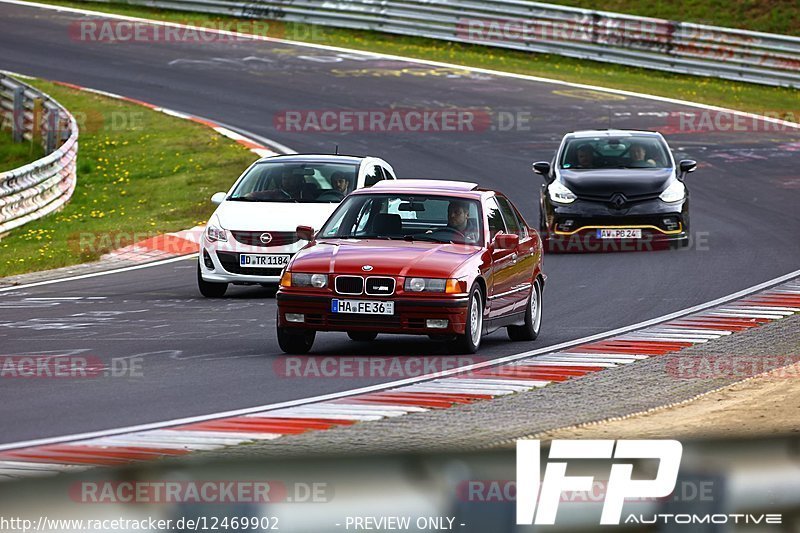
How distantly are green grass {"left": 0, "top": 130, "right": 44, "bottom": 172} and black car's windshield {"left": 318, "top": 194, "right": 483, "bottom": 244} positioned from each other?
1724 centimetres

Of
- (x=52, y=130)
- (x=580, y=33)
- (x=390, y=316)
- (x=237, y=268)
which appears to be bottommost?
(x=52, y=130)

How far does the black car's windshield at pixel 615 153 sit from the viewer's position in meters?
22.5

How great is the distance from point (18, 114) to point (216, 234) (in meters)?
15.3

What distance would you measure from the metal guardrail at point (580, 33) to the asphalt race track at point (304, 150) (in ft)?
8.07

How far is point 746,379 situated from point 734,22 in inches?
1227

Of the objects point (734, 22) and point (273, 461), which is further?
point (734, 22)

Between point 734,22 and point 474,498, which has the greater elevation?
point 474,498

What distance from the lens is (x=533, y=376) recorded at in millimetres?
11938

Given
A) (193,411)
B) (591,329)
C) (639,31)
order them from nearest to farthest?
(193,411) < (591,329) < (639,31)

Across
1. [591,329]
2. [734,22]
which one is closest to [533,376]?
[591,329]

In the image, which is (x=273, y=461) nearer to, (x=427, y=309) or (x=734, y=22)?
(x=427, y=309)

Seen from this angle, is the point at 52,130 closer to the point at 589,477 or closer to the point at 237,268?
the point at 237,268

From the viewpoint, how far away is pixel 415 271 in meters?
12.5

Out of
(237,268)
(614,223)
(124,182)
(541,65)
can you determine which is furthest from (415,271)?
(541,65)
